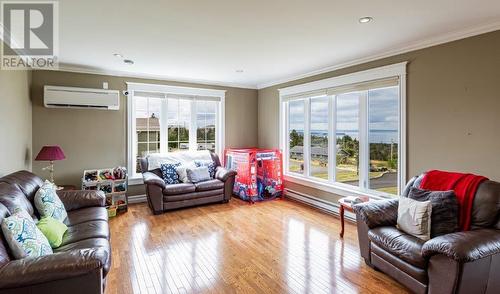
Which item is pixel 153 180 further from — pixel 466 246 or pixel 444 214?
pixel 466 246

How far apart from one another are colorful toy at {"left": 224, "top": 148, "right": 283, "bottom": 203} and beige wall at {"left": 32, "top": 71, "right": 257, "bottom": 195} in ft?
6.30

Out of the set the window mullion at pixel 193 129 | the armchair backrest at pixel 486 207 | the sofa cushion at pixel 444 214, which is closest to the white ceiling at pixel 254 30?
the window mullion at pixel 193 129

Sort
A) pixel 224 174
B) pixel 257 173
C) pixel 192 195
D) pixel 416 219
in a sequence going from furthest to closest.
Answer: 1. pixel 257 173
2. pixel 224 174
3. pixel 192 195
4. pixel 416 219

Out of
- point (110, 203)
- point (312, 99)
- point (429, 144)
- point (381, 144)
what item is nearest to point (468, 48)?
point (429, 144)

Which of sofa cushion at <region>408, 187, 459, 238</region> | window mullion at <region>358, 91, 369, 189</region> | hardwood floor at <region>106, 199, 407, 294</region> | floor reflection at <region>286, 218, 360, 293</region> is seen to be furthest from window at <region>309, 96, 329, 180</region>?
sofa cushion at <region>408, 187, 459, 238</region>

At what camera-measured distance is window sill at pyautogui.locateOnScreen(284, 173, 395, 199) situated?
3.85 metres

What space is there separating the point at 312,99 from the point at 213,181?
2399 millimetres

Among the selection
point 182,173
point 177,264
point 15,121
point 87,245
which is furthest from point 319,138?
point 15,121

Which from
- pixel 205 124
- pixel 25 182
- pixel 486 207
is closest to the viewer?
pixel 486 207

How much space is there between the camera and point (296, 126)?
17.6ft

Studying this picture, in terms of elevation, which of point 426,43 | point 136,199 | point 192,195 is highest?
point 426,43

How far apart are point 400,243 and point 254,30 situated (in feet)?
8.21

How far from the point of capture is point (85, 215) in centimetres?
285

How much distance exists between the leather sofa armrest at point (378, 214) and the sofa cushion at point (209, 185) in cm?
279
